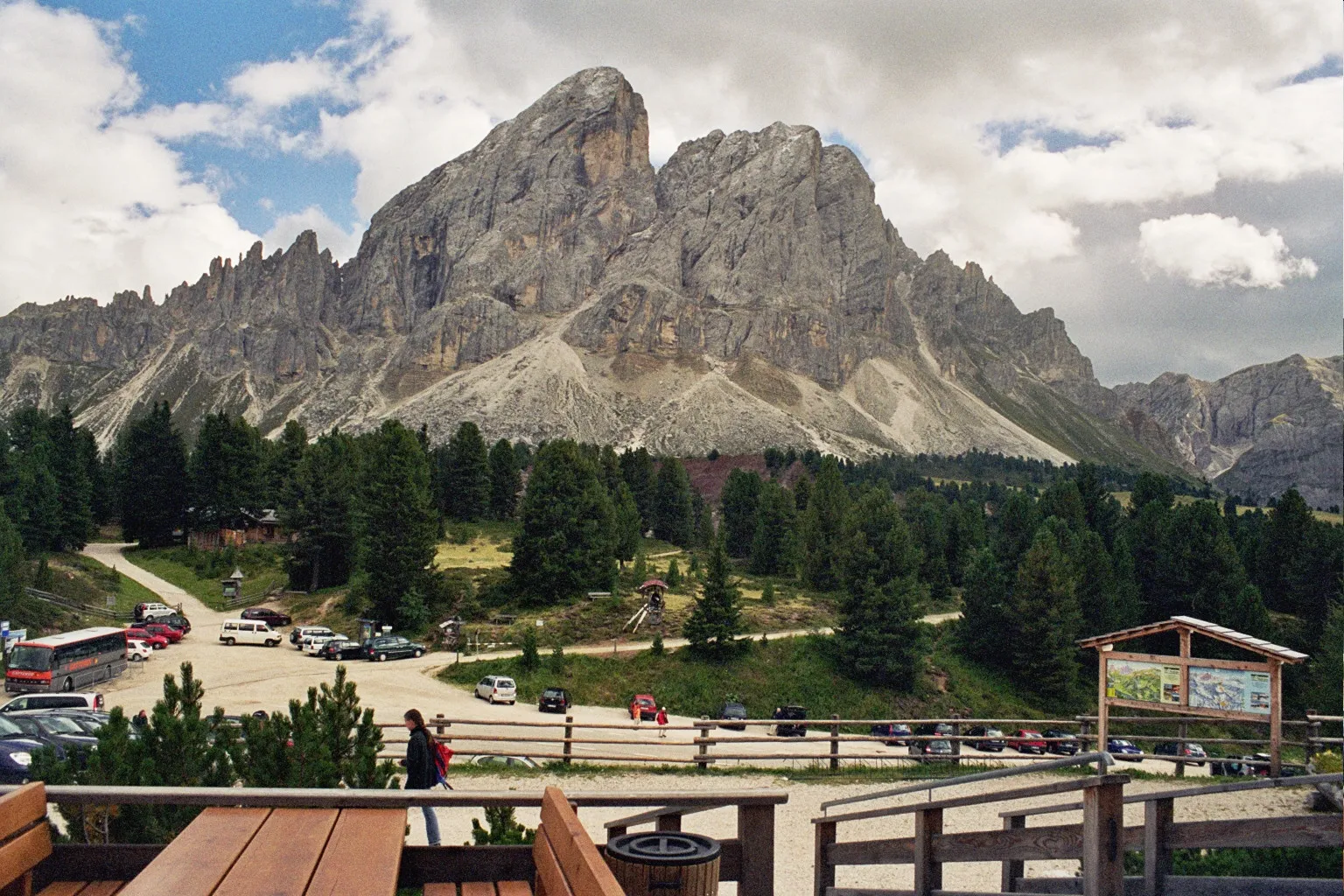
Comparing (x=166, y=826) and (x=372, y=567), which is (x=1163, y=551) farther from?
(x=166, y=826)

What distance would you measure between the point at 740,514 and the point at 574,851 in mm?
87751

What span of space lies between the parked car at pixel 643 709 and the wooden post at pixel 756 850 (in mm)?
31797

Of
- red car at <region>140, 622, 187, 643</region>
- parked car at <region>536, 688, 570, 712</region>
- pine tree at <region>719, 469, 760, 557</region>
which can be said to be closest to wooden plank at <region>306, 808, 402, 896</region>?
parked car at <region>536, 688, 570, 712</region>

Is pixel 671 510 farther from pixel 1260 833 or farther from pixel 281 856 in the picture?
pixel 281 856

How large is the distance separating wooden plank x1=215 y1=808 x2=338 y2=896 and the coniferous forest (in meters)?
40.4

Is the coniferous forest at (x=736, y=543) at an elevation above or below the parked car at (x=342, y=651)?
above

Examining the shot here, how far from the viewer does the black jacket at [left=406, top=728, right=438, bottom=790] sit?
33.2 ft

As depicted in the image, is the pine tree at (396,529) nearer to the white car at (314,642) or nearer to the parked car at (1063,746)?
the white car at (314,642)

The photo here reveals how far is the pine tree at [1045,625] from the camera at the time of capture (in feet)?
153

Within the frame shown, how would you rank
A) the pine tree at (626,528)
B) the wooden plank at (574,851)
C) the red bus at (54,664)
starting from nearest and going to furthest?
the wooden plank at (574,851), the red bus at (54,664), the pine tree at (626,528)

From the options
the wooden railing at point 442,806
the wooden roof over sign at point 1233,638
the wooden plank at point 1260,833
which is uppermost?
the wooden railing at point 442,806

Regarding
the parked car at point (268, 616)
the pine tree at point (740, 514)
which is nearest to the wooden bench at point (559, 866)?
the parked car at point (268, 616)

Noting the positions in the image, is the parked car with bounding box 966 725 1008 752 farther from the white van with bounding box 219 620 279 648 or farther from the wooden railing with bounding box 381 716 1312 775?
the white van with bounding box 219 620 279 648

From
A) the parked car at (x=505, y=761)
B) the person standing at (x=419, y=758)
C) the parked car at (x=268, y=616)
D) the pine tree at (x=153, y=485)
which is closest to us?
the person standing at (x=419, y=758)
